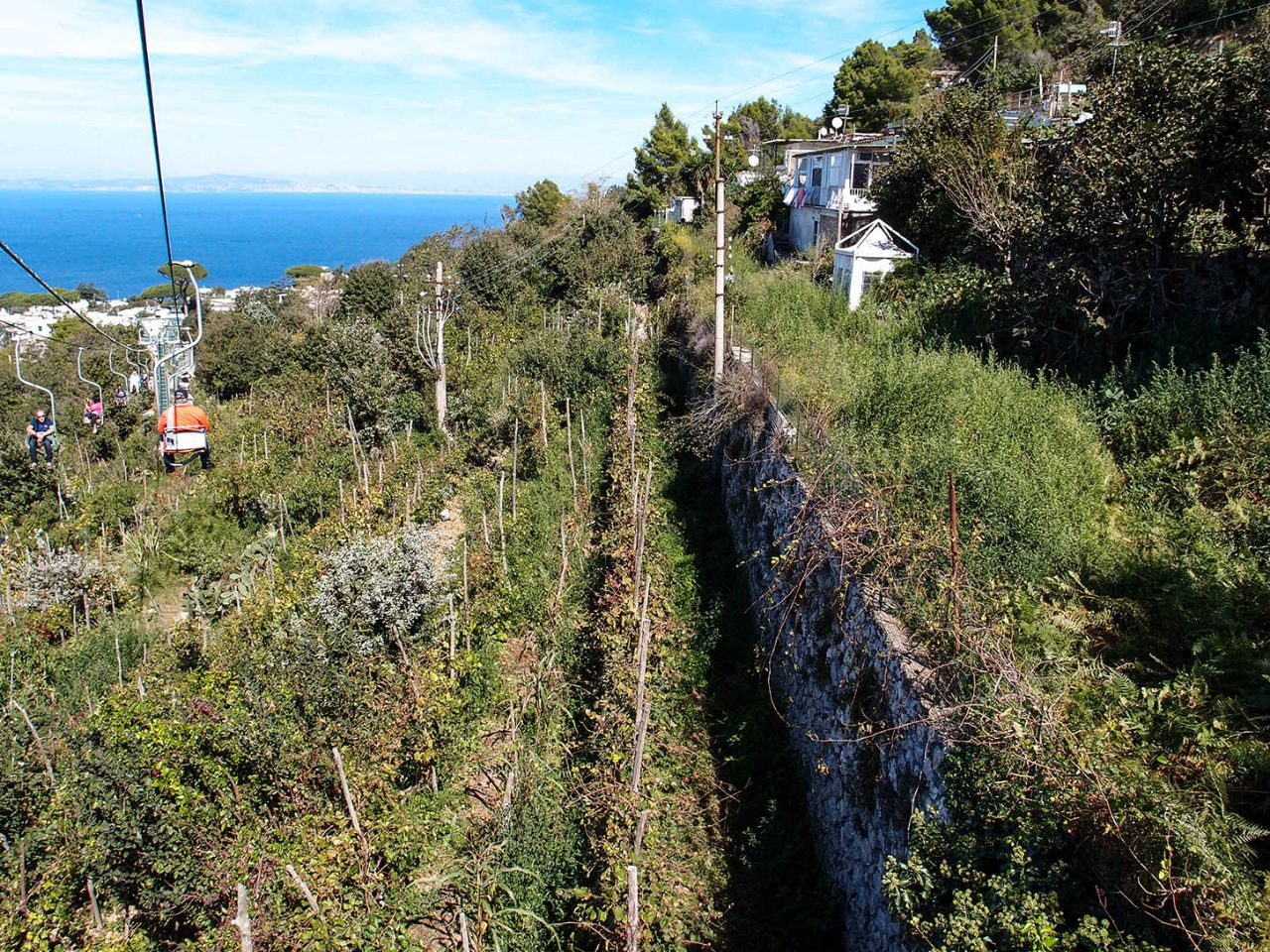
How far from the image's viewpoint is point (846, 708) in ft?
18.8

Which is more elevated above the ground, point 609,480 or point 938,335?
point 938,335

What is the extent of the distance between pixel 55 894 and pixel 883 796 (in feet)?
18.7

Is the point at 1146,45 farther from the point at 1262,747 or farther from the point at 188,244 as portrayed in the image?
the point at 188,244

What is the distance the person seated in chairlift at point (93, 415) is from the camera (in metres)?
19.1

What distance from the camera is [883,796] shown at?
4.95 metres

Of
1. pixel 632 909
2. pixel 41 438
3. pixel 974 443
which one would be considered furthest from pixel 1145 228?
pixel 41 438

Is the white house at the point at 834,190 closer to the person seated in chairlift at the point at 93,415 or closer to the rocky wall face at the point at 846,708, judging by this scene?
the rocky wall face at the point at 846,708

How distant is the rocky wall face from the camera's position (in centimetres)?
470

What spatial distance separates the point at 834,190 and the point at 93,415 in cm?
2093

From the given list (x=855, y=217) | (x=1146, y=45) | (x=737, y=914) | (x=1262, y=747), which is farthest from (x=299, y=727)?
(x=855, y=217)

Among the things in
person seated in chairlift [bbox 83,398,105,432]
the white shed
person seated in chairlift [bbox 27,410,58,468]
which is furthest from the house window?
person seated in chairlift [bbox 83,398,105,432]

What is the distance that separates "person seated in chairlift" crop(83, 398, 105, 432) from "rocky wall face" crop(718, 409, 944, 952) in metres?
18.4

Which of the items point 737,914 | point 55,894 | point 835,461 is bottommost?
point 737,914

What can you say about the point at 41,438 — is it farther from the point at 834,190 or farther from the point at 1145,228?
the point at 834,190
